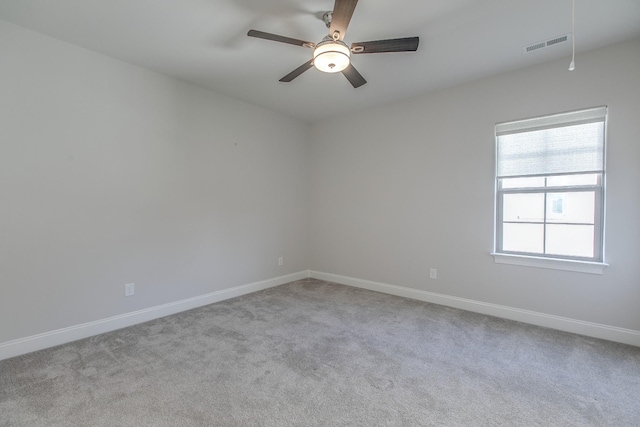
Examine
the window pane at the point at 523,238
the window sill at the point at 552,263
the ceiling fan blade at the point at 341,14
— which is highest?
the ceiling fan blade at the point at 341,14

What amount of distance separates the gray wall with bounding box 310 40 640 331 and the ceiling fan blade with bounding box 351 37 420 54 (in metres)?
1.74

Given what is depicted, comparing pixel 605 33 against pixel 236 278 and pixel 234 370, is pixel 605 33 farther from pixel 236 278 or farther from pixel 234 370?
pixel 236 278

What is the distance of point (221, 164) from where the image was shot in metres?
3.77

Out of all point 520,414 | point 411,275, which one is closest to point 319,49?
point 520,414

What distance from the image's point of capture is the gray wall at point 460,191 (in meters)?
2.58

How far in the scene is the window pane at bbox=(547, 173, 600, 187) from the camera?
9.02 feet

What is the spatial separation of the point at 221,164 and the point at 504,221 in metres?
3.45

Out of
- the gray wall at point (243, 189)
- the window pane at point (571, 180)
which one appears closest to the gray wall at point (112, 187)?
the gray wall at point (243, 189)

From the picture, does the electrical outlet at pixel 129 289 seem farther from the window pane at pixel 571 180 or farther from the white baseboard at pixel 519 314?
the window pane at pixel 571 180

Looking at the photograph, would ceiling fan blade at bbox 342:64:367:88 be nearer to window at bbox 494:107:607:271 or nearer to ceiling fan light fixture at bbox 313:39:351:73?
ceiling fan light fixture at bbox 313:39:351:73

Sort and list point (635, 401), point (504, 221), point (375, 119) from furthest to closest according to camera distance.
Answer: point (375, 119) → point (504, 221) → point (635, 401)

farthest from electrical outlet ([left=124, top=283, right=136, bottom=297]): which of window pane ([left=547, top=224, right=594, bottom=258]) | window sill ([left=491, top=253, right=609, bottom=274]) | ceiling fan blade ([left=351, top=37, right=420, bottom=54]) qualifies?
window pane ([left=547, top=224, right=594, bottom=258])

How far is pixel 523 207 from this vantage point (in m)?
3.13

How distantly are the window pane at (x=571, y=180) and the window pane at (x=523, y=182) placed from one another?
0.25 ft
